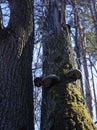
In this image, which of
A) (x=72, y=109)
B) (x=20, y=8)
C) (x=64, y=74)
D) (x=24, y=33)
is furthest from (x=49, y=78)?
(x=20, y=8)

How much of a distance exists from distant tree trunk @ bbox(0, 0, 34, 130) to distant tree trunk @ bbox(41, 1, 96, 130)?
248 mm

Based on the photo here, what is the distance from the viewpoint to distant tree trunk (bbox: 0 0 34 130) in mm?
3439

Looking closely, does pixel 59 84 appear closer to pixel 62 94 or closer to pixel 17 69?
pixel 62 94

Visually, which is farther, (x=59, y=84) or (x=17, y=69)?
(x=17, y=69)

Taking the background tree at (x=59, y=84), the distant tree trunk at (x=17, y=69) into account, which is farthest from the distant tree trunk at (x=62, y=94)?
the distant tree trunk at (x=17, y=69)

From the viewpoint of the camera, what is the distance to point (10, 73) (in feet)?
12.2

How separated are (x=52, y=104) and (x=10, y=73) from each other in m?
0.68

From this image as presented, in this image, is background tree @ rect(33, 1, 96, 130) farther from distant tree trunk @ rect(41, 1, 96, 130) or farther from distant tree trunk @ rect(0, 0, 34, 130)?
distant tree trunk @ rect(0, 0, 34, 130)

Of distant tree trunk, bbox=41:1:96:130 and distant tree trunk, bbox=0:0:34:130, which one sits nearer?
distant tree trunk, bbox=41:1:96:130

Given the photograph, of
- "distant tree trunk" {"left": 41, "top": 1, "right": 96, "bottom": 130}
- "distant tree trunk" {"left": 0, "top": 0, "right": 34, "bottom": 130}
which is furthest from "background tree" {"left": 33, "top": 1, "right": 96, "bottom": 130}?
"distant tree trunk" {"left": 0, "top": 0, "right": 34, "bottom": 130}

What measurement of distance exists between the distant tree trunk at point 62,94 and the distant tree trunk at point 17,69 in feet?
0.81

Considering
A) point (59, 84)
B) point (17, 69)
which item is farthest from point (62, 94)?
point (17, 69)

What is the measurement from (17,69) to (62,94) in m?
0.69

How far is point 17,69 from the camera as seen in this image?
3.78 metres
